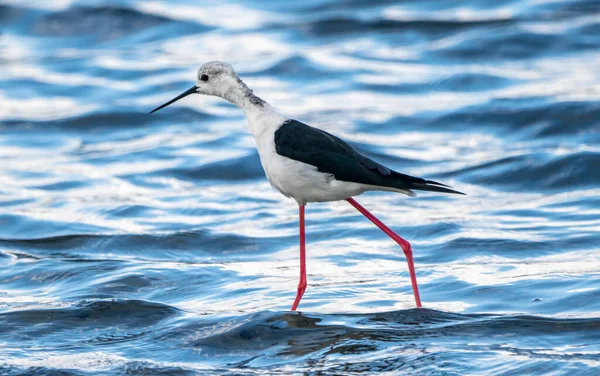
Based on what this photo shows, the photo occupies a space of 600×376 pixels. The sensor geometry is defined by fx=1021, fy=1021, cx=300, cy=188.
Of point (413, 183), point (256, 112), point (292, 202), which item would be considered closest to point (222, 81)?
point (256, 112)

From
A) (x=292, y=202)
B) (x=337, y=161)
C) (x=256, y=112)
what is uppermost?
(x=292, y=202)

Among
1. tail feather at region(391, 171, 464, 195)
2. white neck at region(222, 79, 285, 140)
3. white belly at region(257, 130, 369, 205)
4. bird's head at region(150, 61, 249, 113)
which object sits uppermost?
bird's head at region(150, 61, 249, 113)

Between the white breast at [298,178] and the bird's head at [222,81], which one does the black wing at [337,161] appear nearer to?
the white breast at [298,178]

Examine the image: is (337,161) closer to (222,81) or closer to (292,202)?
(222,81)

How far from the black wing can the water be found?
97 centimetres

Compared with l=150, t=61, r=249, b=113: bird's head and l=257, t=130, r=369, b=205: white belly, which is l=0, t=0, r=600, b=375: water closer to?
l=257, t=130, r=369, b=205: white belly

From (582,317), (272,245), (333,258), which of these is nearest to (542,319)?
(582,317)

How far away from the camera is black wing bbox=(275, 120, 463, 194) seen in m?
7.29

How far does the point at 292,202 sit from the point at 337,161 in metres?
4.82

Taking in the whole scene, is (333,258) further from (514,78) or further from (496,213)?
(514,78)

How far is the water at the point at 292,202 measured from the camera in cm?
703

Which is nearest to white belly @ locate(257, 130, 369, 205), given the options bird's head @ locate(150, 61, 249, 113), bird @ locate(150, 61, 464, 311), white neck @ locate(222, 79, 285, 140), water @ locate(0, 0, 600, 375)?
bird @ locate(150, 61, 464, 311)

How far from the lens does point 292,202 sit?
12164 millimetres

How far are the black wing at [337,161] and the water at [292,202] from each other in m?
0.97
